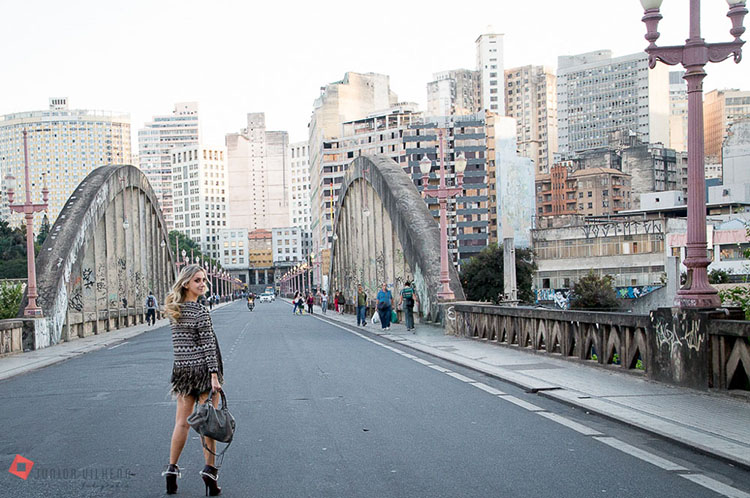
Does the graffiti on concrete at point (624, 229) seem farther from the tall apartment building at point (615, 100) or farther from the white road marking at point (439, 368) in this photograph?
the tall apartment building at point (615, 100)

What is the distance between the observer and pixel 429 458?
286 inches

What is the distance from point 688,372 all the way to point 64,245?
24794 mm

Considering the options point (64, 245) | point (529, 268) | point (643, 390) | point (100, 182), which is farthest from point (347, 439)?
point (529, 268)

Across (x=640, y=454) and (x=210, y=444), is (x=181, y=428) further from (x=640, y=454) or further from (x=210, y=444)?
(x=640, y=454)

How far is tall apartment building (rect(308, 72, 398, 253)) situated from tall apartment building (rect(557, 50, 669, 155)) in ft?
204

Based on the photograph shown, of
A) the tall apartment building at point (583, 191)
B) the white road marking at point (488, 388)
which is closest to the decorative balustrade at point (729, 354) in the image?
the white road marking at point (488, 388)

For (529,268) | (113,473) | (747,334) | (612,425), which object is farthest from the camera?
(529,268)

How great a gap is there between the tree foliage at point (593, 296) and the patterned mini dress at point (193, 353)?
5768cm

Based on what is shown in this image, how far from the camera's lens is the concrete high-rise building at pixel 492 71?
196000mm

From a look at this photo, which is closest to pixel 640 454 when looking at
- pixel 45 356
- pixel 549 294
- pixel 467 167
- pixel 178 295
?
pixel 178 295

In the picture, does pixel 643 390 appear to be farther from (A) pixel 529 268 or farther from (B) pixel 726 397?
(A) pixel 529 268

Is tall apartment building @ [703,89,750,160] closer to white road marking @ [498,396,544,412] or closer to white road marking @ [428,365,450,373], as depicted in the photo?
white road marking @ [428,365,450,373]

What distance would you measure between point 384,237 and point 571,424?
31.0 meters

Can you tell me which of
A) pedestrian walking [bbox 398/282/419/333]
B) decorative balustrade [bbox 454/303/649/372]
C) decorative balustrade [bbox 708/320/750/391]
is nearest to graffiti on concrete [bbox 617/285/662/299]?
pedestrian walking [bbox 398/282/419/333]
